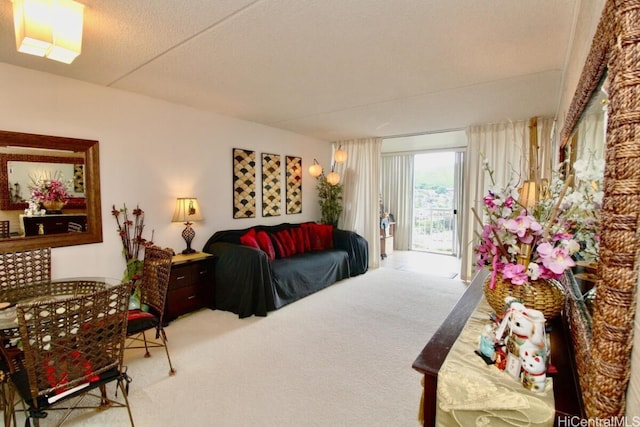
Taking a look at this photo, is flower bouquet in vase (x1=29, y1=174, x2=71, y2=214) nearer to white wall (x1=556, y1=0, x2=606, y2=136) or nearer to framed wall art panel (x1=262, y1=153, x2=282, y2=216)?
framed wall art panel (x1=262, y1=153, x2=282, y2=216)

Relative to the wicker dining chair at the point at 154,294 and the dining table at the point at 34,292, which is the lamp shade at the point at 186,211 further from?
the dining table at the point at 34,292

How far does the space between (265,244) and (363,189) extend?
8.23 feet

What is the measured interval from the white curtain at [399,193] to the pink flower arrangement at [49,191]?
21.2 feet

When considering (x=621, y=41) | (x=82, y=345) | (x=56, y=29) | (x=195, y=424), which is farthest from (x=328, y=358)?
(x=56, y=29)

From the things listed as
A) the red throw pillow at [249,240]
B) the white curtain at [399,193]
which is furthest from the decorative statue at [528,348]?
the white curtain at [399,193]

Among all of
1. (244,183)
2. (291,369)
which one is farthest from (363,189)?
(291,369)

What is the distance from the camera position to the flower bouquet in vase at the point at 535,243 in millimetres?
1044

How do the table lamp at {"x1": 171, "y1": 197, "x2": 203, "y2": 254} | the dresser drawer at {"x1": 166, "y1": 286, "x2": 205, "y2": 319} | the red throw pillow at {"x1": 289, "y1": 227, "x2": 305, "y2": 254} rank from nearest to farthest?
the dresser drawer at {"x1": 166, "y1": 286, "x2": 205, "y2": 319}, the table lamp at {"x1": 171, "y1": 197, "x2": 203, "y2": 254}, the red throw pillow at {"x1": 289, "y1": 227, "x2": 305, "y2": 254}

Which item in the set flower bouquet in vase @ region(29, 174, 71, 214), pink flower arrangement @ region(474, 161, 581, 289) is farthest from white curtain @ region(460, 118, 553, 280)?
flower bouquet in vase @ region(29, 174, 71, 214)

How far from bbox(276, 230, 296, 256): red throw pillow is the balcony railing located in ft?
13.4

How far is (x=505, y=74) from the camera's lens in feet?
8.89

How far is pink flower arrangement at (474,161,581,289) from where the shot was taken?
105 centimetres

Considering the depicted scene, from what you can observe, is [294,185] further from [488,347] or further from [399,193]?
[488,347]

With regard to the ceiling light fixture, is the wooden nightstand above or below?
below
